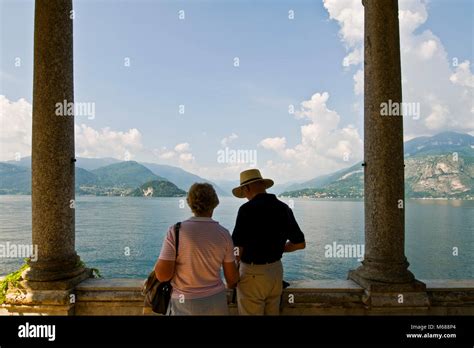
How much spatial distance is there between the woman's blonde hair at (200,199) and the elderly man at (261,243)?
649 mm

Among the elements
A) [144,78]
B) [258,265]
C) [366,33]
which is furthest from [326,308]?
[144,78]

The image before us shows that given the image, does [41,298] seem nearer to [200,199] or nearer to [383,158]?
[200,199]

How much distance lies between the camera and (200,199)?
3.43 meters

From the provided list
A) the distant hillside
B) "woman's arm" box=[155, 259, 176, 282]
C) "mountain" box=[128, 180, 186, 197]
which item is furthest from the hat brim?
"mountain" box=[128, 180, 186, 197]

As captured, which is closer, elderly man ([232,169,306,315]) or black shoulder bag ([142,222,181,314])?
black shoulder bag ([142,222,181,314])

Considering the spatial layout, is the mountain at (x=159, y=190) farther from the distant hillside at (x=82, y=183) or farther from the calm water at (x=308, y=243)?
the calm water at (x=308, y=243)

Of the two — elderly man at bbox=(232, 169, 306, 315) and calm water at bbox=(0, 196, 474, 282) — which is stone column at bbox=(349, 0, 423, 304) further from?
calm water at bbox=(0, 196, 474, 282)

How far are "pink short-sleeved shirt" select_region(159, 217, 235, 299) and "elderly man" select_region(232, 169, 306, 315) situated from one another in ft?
2.02

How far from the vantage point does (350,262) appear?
42000 mm

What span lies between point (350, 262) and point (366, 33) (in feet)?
131

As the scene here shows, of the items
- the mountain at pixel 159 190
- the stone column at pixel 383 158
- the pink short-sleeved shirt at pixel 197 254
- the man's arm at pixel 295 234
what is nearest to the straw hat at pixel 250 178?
the man's arm at pixel 295 234

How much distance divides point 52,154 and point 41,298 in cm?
206

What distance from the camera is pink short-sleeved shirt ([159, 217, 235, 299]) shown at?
3.36 meters
